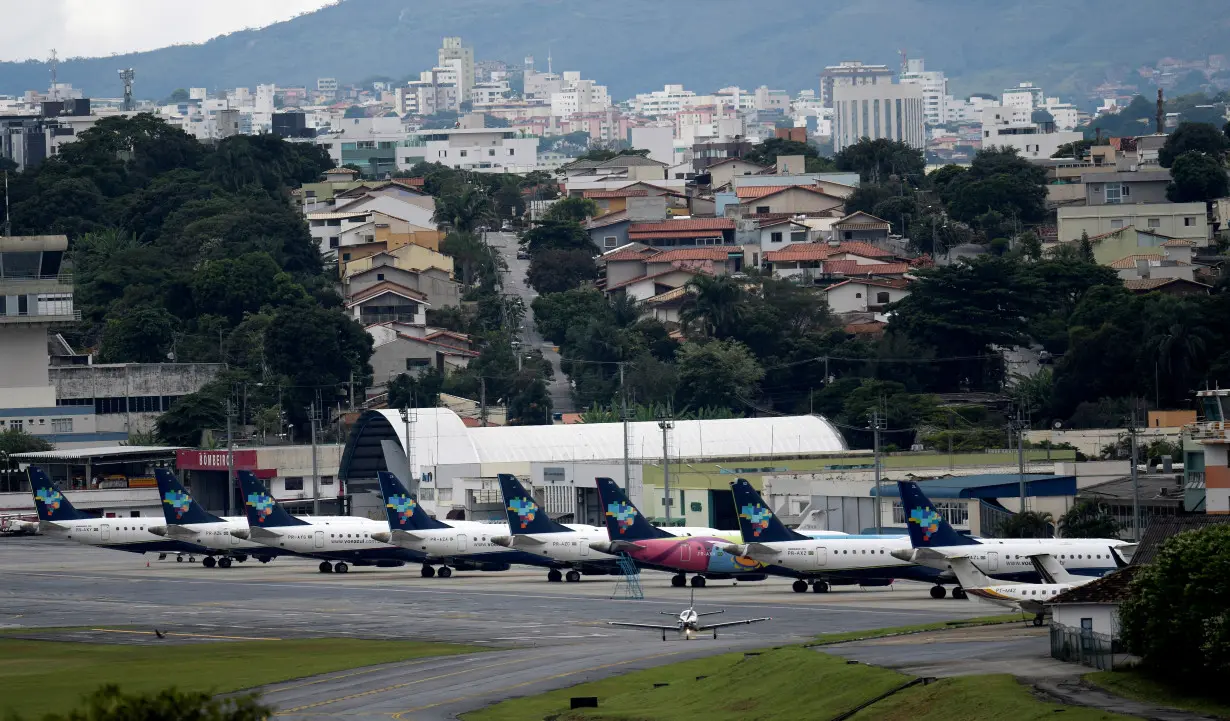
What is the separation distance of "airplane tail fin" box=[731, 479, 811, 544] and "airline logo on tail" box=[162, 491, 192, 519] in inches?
1370

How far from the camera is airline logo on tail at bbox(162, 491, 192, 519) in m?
103

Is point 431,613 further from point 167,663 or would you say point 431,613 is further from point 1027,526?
point 1027,526

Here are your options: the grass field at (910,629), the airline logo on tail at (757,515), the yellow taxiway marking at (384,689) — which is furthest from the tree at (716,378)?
the yellow taxiway marking at (384,689)

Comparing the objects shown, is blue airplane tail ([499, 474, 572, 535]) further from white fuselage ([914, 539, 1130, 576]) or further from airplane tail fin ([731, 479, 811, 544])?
white fuselage ([914, 539, 1130, 576])

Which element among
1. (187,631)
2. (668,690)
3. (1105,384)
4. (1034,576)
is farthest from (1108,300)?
(668,690)

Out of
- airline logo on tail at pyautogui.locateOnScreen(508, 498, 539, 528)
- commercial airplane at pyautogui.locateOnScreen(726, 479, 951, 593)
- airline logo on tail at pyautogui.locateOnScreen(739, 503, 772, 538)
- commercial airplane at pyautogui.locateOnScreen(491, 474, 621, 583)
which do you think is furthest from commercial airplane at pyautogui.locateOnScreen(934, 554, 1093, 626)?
airline logo on tail at pyautogui.locateOnScreen(508, 498, 539, 528)

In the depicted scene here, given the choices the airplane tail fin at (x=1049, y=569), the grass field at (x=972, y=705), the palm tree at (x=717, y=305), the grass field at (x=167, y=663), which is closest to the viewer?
the grass field at (x=972, y=705)

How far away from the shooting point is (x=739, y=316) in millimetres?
172125

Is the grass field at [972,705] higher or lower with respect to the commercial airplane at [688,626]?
lower

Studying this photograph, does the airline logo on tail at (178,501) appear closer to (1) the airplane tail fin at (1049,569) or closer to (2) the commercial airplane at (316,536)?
(2) the commercial airplane at (316,536)

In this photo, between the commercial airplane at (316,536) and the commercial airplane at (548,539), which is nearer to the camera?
the commercial airplane at (548,539)

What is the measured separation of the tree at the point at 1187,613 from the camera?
4244 centimetres

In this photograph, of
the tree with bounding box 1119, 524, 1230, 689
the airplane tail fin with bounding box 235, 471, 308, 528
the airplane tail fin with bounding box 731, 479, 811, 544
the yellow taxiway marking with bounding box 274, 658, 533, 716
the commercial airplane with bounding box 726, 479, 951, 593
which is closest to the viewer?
the tree with bounding box 1119, 524, 1230, 689

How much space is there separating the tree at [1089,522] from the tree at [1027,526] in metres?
0.84
